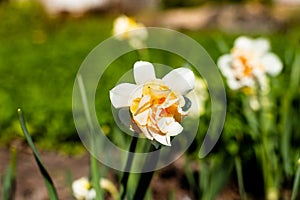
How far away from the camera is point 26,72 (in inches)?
191

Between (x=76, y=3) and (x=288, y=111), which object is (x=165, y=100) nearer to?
(x=288, y=111)

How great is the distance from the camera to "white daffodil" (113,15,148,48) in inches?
103

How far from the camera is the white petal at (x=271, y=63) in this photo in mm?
2084

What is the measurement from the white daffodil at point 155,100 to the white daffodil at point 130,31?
150 centimetres

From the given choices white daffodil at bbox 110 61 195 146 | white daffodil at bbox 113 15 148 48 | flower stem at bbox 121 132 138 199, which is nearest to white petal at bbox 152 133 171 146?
white daffodil at bbox 110 61 195 146

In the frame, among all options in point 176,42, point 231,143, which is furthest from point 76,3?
point 231,143

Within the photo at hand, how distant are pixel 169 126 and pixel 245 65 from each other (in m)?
0.97

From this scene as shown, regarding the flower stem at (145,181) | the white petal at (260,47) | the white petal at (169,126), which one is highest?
the white petal at (260,47)

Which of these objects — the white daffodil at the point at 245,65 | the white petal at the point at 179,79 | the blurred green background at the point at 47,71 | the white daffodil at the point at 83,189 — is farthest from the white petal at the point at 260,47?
the white petal at the point at 179,79

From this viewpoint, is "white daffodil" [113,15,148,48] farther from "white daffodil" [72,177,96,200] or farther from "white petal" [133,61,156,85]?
"white petal" [133,61,156,85]

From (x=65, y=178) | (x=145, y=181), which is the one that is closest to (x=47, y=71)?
(x=65, y=178)

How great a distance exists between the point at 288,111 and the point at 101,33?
561 centimetres

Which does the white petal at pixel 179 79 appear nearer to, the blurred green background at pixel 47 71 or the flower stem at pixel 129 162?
the flower stem at pixel 129 162

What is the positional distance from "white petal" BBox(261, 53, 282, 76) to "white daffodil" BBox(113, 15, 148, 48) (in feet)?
2.12
